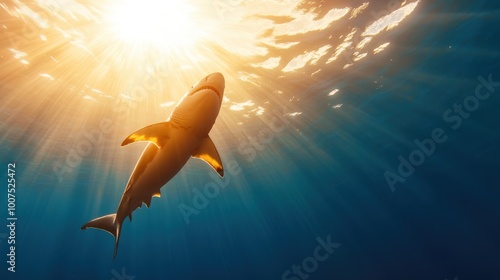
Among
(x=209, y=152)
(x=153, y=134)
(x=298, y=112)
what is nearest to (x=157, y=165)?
(x=153, y=134)

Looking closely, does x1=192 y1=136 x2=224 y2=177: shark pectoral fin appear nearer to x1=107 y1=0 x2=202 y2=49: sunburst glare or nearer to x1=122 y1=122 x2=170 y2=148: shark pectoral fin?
x1=122 y1=122 x2=170 y2=148: shark pectoral fin

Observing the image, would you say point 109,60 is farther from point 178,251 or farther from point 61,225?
point 178,251

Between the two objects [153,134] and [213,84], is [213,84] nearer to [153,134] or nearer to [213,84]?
[213,84]

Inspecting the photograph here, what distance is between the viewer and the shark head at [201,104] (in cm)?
412

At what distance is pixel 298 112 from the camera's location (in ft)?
73.4

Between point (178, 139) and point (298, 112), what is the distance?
18.6m

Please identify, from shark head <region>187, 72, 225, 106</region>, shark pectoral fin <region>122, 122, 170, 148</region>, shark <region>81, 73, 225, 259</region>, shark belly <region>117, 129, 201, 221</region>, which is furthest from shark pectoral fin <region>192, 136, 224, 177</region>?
shark head <region>187, 72, 225, 106</region>

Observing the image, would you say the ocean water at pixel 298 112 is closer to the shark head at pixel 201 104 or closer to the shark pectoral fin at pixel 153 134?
the shark head at pixel 201 104

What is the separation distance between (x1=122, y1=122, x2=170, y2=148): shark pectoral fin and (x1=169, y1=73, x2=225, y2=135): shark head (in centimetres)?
23

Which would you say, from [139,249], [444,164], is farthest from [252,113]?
[139,249]

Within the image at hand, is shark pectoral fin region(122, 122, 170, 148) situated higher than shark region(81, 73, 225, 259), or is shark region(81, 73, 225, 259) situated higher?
shark pectoral fin region(122, 122, 170, 148)

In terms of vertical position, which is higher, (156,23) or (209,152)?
(156,23)

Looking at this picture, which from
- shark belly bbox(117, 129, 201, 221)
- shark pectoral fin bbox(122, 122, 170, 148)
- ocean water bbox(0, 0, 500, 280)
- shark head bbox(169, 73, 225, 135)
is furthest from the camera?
ocean water bbox(0, 0, 500, 280)

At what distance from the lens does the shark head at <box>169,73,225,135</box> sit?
13.5 feet
